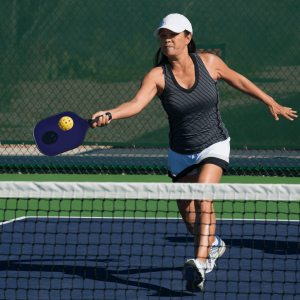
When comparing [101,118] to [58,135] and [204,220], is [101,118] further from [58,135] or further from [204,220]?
[204,220]

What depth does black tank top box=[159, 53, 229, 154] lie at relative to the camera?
3.63 meters

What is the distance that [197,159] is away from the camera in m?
3.72

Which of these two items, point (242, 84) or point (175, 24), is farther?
point (242, 84)

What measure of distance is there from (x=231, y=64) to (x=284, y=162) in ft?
7.05

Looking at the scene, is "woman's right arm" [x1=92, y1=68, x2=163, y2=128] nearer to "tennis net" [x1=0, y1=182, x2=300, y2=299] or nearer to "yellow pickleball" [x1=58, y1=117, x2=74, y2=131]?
"yellow pickleball" [x1=58, y1=117, x2=74, y2=131]

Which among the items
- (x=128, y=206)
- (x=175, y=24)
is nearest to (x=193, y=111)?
(x=175, y=24)

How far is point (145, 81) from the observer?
11.9 ft

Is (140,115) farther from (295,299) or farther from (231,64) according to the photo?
(295,299)

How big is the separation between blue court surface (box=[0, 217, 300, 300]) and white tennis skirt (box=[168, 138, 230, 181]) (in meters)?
0.41

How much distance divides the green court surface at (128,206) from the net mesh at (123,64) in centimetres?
31

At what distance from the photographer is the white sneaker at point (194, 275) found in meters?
3.20

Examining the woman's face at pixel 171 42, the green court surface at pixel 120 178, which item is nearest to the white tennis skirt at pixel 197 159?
the woman's face at pixel 171 42

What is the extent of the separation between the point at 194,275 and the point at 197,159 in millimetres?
833

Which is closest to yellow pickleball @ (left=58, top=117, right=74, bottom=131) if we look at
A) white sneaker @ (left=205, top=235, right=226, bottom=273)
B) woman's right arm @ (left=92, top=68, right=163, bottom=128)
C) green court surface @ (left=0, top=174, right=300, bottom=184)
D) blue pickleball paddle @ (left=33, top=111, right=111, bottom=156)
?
blue pickleball paddle @ (left=33, top=111, right=111, bottom=156)
